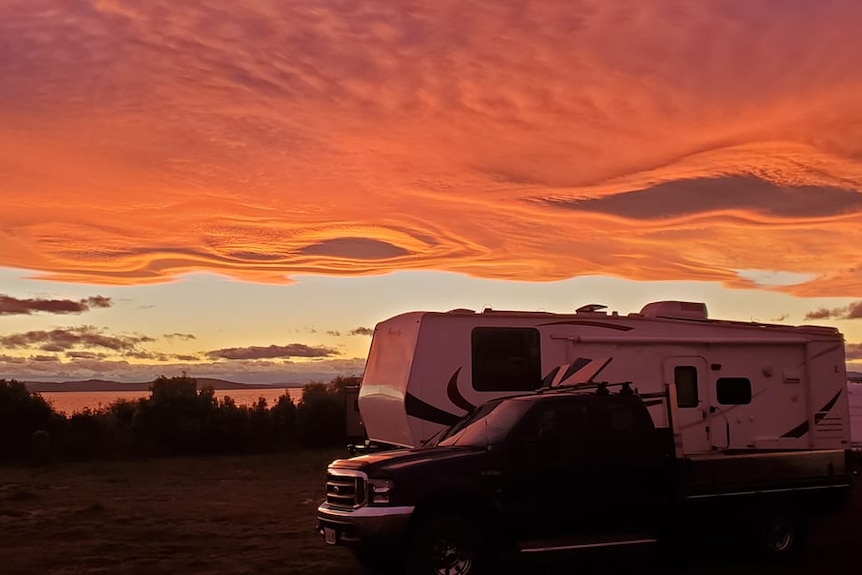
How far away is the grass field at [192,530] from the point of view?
1273 centimetres

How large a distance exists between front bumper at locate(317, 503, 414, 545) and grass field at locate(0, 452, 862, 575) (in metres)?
1.54

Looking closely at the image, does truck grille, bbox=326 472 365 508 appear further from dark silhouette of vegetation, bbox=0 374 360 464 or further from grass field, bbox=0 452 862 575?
dark silhouette of vegetation, bbox=0 374 360 464

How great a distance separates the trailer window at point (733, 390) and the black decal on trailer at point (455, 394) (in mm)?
4754

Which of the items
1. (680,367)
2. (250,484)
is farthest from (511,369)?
(250,484)

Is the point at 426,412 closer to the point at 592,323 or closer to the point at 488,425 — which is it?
the point at 592,323

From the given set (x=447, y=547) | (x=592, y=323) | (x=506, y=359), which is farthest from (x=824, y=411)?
(x=447, y=547)

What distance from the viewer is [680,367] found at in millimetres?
17062

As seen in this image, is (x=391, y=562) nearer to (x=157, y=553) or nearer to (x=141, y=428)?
(x=157, y=553)

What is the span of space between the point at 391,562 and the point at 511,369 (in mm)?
6059

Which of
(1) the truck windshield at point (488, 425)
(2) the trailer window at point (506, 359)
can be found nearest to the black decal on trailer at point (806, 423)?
(2) the trailer window at point (506, 359)

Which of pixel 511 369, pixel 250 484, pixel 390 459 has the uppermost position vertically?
pixel 511 369

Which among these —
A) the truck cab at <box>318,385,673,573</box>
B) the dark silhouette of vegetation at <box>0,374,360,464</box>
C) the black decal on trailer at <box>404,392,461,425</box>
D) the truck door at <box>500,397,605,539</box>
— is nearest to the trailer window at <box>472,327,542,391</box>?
the black decal on trailer at <box>404,392,461,425</box>

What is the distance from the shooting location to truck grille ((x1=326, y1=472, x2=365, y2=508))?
1064cm

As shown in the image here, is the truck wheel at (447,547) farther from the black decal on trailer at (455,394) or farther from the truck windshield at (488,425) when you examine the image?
the black decal on trailer at (455,394)
